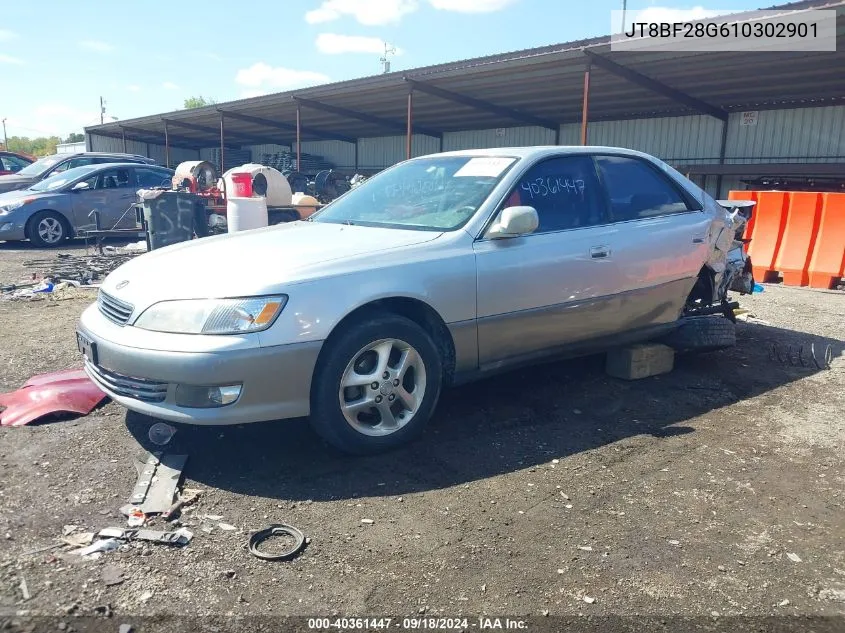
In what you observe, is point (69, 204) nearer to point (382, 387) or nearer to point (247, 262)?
point (247, 262)

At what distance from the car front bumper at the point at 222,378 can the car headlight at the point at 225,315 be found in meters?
0.12

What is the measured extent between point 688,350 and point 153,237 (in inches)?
273

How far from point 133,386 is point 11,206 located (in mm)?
10706

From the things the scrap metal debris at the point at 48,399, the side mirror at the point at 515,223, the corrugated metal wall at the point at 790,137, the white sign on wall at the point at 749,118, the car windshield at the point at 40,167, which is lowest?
the scrap metal debris at the point at 48,399

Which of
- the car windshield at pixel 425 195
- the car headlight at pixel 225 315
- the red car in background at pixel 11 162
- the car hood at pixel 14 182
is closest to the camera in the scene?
the car headlight at pixel 225 315

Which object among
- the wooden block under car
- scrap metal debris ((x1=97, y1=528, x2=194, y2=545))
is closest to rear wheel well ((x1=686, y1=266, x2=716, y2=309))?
the wooden block under car

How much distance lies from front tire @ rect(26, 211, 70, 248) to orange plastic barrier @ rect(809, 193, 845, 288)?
41.5ft

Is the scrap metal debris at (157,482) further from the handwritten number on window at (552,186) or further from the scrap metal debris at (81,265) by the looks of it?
the scrap metal debris at (81,265)

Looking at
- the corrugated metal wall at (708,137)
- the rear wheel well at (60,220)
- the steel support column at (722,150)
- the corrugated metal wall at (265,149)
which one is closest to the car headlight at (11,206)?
the rear wheel well at (60,220)

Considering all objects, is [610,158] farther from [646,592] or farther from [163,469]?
[163,469]

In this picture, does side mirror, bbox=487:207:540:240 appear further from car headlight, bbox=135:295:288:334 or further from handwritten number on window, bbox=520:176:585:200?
car headlight, bbox=135:295:288:334

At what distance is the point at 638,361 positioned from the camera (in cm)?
480

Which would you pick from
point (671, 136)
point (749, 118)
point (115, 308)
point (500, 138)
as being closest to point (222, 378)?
point (115, 308)

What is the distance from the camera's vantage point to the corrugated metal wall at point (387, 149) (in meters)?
25.2
